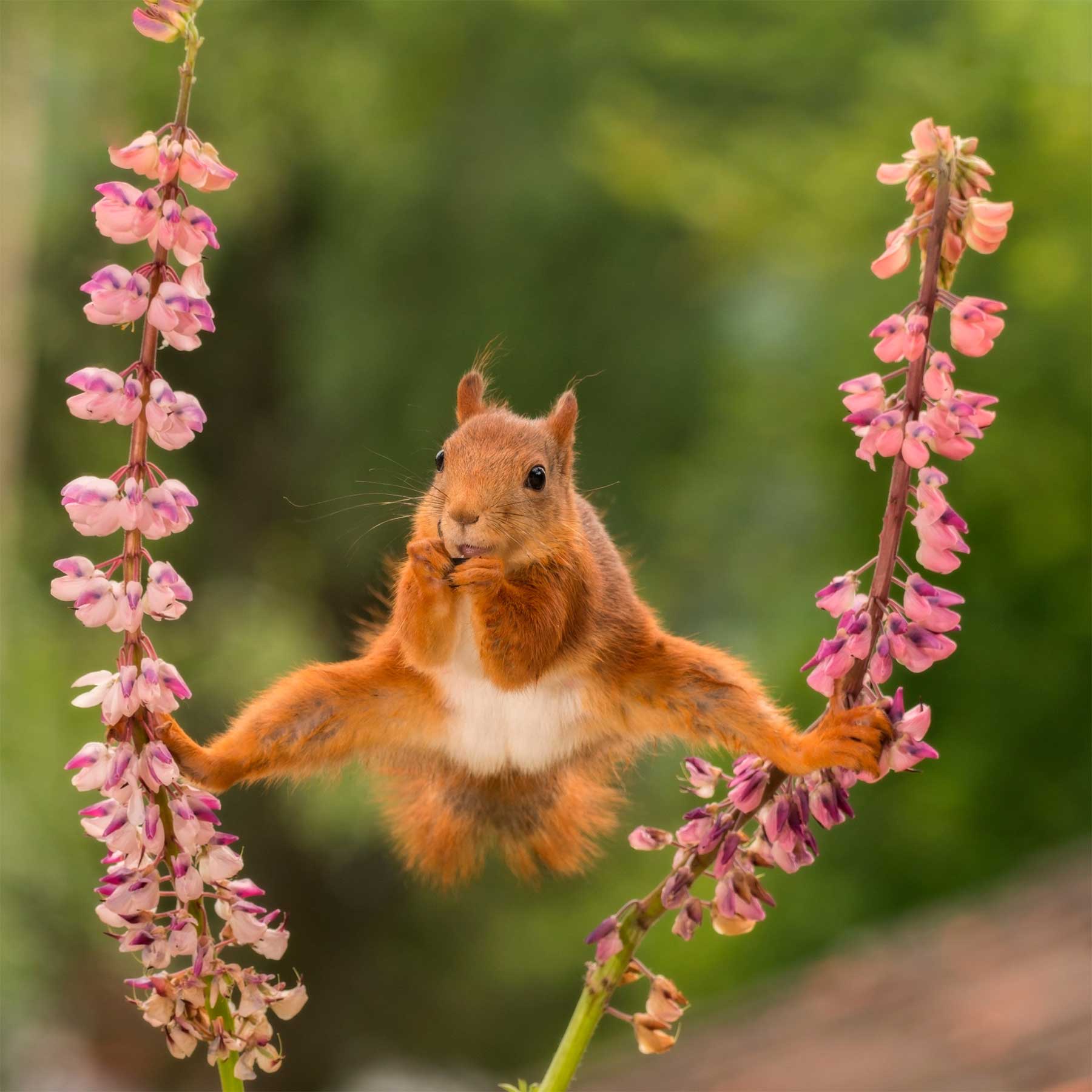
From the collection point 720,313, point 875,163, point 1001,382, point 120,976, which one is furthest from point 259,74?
point 120,976

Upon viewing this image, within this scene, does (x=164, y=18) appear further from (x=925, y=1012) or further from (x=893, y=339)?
(x=925, y=1012)

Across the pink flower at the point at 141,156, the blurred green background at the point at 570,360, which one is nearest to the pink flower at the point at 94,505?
the pink flower at the point at 141,156

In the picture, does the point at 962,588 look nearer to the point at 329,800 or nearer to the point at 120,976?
the point at 329,800

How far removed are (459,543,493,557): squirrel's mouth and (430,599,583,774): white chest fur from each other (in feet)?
0.08

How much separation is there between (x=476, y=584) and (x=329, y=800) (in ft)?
7.15

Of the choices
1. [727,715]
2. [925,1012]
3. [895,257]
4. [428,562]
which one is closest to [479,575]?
[428,562]

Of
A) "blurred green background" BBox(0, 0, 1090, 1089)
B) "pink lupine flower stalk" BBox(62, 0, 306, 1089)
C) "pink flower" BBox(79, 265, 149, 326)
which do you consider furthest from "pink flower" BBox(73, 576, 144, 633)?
"blurred green background" BBox(0, 0, 1090, 1089)

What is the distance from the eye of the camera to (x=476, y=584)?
67 centimetres

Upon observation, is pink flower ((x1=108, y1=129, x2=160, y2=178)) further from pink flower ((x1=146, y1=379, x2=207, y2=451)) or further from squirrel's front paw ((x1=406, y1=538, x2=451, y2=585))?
squirrel's front paw ((x1=406, y1=538, x2=451, y2=585))

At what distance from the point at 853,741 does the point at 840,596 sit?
2.4 inches

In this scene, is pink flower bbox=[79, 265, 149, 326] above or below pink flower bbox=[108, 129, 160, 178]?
below

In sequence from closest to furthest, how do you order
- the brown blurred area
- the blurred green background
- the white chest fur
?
1. the white chest fur
2. the brown blurred area
3. the blurred green background

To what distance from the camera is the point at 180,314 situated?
1.77ft

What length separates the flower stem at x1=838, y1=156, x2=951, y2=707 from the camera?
54 centimetres
